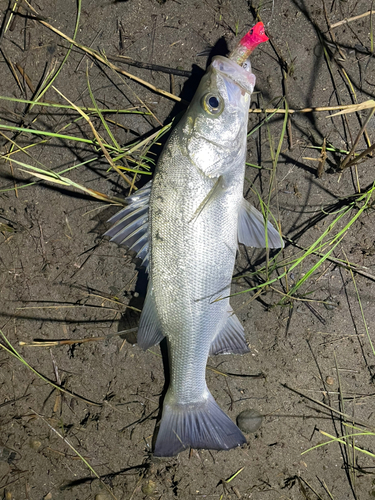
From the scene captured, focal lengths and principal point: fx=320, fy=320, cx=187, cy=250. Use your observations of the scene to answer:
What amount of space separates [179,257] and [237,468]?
174cm

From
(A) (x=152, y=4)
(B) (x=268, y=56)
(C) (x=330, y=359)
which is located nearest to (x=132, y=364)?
(C) (x=330, y=359)

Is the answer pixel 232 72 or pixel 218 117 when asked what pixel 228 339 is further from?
pixel 232 72

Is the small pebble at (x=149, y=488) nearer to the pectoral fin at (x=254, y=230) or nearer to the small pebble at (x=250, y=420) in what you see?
the small pebble at (x=250, y=420)

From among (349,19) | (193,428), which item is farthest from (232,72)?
(193,428)

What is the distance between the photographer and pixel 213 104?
196 cm

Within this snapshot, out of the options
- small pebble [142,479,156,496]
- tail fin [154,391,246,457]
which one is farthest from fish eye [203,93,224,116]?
small pebble [142,479,156,496]

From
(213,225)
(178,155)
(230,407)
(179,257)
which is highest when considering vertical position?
(178,155)

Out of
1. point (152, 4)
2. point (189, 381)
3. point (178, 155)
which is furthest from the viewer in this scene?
point (152, 4)

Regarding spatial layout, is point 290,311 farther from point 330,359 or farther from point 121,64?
point 121,64

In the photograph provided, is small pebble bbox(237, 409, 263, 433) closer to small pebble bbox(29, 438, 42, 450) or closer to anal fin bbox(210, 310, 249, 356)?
anal fin bbox(210, 310, 249, 356)

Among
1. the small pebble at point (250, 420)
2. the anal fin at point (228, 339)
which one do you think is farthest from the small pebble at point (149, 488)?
the anal fin at point (228, 339)

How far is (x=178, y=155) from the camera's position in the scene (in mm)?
1999

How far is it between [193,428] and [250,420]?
19.4 inches

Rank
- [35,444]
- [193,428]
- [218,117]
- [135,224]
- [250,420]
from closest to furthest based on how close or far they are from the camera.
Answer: [218,117]
[135,224]
[193,428]
[250,420]
[35,444]
